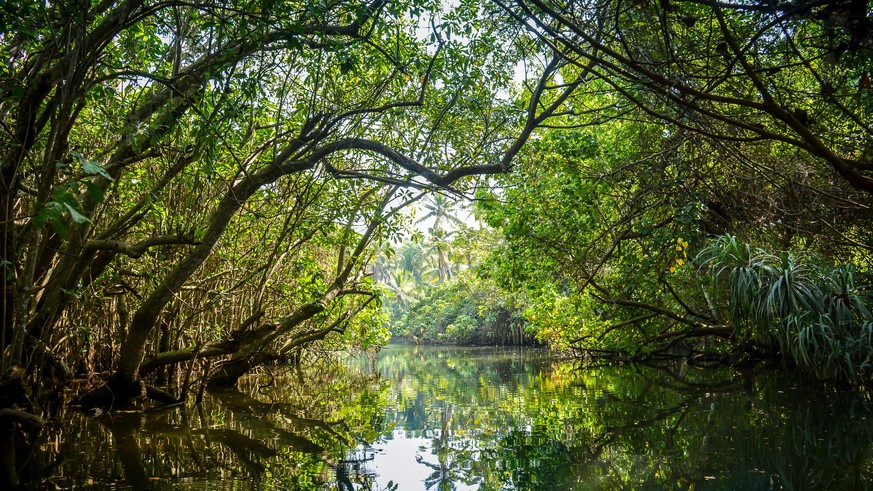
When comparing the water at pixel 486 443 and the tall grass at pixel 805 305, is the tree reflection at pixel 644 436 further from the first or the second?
the tall grass at pixel 805 305

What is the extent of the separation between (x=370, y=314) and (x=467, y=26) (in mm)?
6083

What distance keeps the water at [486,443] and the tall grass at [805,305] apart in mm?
439

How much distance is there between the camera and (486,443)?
498cm

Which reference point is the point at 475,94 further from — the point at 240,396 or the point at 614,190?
the point at 240,396

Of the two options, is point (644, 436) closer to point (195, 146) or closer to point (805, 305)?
point (805, 305)

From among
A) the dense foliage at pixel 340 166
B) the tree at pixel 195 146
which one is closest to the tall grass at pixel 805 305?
the dense foliage at pixel 340 166

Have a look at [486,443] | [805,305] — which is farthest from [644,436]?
[805,305]

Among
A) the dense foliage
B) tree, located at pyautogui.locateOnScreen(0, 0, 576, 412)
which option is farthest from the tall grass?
tree, located at pyautogui.locateOnScreen(0, 0, 576, 412)

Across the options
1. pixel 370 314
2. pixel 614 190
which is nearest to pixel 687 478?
pixel 614 190

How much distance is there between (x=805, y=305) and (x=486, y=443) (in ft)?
15.8

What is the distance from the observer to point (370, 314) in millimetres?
11156

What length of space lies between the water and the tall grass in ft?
1.44

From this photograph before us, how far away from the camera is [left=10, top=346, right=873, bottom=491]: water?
375 centimetres

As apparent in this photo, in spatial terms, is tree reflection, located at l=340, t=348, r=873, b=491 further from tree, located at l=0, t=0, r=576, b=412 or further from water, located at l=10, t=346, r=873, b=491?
tree, located at l=0, t=0, r=576, b=412
